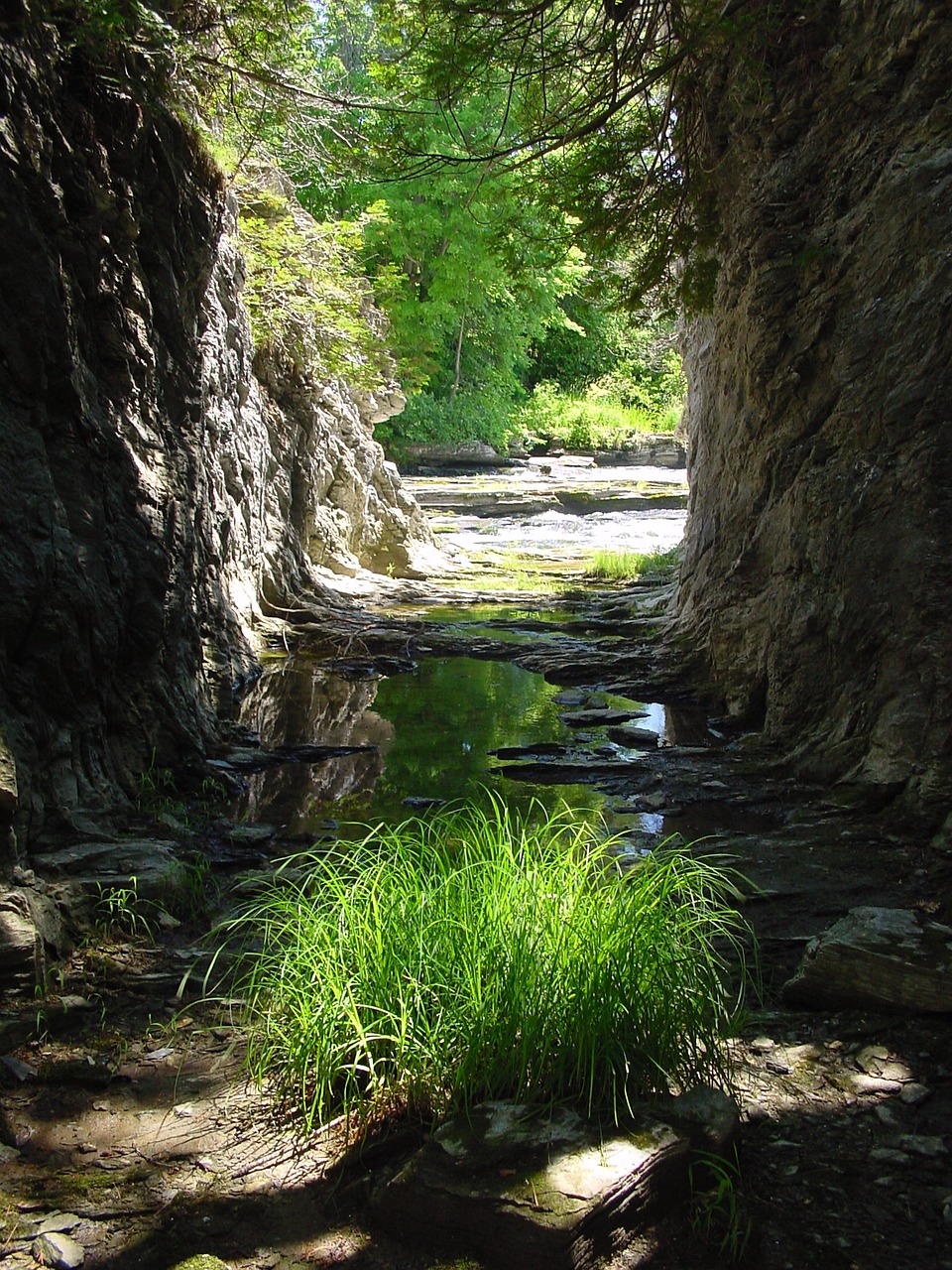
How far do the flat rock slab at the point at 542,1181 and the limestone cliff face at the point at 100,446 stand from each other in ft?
7.35

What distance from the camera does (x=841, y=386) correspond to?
254 inches

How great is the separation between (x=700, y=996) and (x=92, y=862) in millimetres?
2650

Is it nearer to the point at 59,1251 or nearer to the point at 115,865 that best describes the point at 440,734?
the point at 115,865

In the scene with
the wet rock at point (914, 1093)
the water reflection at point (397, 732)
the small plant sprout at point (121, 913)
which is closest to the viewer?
the wet rock at point (914, 1093)

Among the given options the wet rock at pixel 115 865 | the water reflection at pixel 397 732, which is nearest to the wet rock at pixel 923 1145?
the wet rock at pixel 115 865

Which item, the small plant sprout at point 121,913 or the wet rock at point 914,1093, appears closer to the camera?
the wet rock at point 914,1093

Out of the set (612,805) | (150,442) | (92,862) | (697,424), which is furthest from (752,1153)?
(697,424)

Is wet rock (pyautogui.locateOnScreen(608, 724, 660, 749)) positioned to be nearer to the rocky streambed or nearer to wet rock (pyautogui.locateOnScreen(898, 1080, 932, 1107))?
the rocky streambed

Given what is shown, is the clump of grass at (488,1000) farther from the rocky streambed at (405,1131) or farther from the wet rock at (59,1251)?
the wet rock at (59,1251)

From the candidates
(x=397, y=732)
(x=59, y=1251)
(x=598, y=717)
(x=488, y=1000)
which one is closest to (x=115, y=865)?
(x=59, y=1251)

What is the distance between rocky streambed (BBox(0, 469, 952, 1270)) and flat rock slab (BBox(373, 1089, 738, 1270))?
0.08 feet

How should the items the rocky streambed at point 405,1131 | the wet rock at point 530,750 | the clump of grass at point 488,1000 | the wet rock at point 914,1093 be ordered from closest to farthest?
the rocky streambed at point 405,1131, the clump of grass at point 488,1000, the wet rock at point 914,1093, the wet rock at point 530,750

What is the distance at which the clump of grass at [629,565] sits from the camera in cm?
1532

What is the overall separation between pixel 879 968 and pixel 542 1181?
168 centimetres
